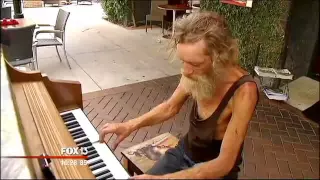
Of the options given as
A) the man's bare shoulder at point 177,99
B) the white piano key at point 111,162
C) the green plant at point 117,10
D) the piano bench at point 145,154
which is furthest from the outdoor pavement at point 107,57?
the white piano key at point 111,162

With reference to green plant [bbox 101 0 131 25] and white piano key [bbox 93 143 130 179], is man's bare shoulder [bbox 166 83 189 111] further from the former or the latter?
green plant [bbox 101 0 131 25]

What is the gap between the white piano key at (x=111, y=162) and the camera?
110cm

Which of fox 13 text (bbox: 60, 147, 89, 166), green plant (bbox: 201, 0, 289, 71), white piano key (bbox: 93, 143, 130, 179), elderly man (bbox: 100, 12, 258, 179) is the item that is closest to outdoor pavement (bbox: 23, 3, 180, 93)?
green plant (bbox: 201, 0, 289, 71)

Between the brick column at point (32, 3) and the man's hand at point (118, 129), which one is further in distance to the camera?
the brick column at point (32, 3)

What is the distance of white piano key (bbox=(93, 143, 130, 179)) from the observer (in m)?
1.10

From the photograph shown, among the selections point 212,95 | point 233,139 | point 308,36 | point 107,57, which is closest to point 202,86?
point 212,95

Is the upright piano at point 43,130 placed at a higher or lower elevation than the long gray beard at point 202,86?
lower

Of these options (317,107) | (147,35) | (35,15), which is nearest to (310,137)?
(317,107)

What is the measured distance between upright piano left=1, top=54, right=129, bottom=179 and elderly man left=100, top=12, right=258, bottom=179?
120mm

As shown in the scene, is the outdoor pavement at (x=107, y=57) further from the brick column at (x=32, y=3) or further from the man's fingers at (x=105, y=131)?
the brick column at (x=32, y=3)

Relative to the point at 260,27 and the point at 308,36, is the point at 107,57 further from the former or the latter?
the point at 308,36

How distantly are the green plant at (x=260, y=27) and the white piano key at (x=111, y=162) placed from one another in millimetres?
2947

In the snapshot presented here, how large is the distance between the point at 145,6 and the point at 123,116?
18.4ft

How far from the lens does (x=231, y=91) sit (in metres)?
1.16
